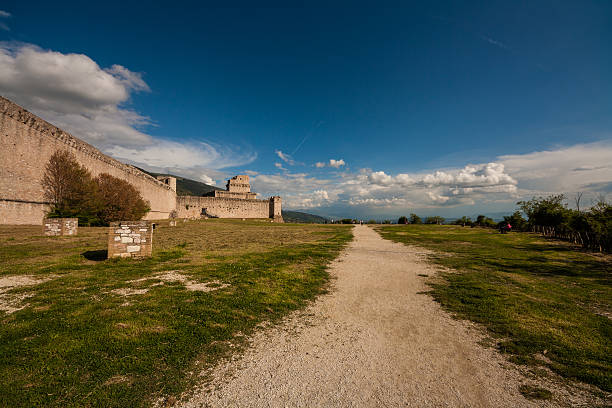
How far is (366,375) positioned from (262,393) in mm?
1394

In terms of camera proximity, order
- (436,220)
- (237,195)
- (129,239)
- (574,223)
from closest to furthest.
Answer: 1. (129,239)
2. (574,223)
3. (436,220)
4. (237,195)

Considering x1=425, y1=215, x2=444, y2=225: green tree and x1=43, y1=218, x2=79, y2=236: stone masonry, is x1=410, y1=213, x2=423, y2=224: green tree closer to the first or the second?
x1=425, y1=215, x2=444, y2=225: green tree

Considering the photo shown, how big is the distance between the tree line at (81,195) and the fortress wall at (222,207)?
Answer: 36.4 meters

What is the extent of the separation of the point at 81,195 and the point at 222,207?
43.2m

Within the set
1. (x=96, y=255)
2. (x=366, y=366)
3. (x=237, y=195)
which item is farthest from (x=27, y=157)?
(x=237, y=195)

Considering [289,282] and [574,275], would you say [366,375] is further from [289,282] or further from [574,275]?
[574,275]

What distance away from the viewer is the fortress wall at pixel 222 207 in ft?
197

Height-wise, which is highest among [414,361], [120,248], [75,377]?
[120,248]

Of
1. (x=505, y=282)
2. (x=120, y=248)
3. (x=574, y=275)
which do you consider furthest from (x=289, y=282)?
(x=574, y=275)

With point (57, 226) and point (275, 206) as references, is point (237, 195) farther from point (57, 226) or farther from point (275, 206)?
point (57, 226)

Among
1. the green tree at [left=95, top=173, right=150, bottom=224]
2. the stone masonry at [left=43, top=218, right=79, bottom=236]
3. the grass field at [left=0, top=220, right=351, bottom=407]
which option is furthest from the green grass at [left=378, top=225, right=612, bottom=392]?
the green tree at [left=95, top=173, right=150, bottom=224]

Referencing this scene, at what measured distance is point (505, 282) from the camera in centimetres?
760

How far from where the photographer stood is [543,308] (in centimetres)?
543

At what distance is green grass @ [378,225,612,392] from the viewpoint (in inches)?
139
